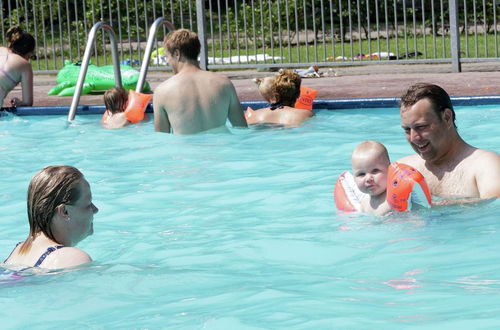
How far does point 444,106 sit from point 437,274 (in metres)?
1.12

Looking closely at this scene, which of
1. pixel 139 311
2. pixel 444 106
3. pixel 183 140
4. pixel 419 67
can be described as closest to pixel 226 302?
pixel 139 311

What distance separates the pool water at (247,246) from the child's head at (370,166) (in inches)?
9.5

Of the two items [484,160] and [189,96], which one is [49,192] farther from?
[189,96]

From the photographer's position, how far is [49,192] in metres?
4.18

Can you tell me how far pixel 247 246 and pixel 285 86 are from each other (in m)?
4.23

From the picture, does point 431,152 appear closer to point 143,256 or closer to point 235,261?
point 235,261

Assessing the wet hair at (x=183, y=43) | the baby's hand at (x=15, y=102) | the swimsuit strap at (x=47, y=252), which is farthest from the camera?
the baby's hand at (x=15, y=102)

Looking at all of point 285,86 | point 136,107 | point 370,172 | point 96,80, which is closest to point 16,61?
point 136,107

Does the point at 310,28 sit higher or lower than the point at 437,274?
higher

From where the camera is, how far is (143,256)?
5660 millimetres

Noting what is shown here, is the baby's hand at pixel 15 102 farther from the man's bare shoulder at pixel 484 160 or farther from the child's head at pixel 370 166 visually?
the man's bare shoulder at pixel 484 160

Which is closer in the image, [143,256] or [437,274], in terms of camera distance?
[437,274]

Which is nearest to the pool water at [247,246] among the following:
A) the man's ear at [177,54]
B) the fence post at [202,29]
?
the man's ear at [177,54]

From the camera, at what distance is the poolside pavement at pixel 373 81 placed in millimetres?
11047
